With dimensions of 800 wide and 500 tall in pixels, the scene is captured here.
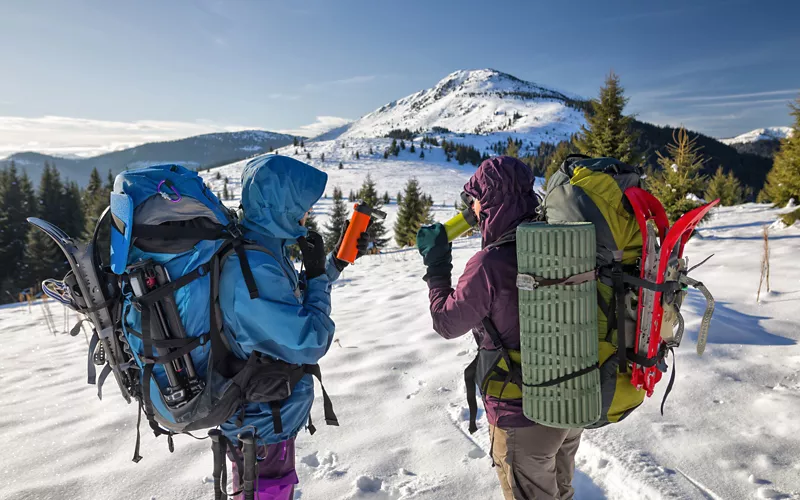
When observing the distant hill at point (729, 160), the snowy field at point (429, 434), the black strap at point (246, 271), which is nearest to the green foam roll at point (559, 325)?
the black strap at point (246, 271)

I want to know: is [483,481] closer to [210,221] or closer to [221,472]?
Answer: [221,472]

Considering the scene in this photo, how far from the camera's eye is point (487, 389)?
1.98m

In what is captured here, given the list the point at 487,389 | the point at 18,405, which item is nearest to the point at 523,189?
the point at 487,389

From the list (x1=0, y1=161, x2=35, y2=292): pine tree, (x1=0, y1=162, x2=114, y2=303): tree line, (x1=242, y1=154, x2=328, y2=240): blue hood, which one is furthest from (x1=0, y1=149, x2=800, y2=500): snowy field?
(x1=0, y1=161, x2=35, y2=292): pine tree

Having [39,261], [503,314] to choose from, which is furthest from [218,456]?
[39,261]

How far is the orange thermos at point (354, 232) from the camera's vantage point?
228cm

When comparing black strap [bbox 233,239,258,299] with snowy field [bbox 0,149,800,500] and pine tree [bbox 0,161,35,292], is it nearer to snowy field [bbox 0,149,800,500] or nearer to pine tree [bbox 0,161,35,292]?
snowy field [bbox 0,149,800,500]

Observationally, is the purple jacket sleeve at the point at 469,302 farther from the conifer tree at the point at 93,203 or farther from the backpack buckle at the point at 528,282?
the conifer tree at the point at 93,203

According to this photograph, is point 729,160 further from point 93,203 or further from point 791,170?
point 93,203

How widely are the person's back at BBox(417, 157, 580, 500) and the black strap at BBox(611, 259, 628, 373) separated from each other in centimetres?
41

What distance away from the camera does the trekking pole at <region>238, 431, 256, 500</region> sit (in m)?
1.85

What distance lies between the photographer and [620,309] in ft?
5.85

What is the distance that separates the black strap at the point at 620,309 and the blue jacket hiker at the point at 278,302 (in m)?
1.27

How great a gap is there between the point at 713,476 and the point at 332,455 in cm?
248
